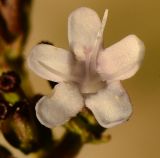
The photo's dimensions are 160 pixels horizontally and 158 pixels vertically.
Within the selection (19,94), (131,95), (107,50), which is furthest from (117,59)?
(19,94)

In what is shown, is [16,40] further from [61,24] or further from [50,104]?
[50,104]

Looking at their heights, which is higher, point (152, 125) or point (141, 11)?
point (141, 11)

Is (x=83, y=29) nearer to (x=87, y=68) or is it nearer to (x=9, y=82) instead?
(x=87, y=68)

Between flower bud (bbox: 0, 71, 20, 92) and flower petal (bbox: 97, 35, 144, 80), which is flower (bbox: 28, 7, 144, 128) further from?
flower bud (bbox: 0, 71, 20, 92)

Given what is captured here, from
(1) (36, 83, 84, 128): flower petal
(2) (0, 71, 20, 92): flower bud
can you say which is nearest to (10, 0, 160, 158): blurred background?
(2) (0, 71, 20, 92): flower bud

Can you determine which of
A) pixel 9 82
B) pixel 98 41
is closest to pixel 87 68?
pixel 98 41

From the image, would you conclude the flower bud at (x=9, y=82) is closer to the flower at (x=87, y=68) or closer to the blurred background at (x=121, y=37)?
the blurred background at (x=121, y=37)

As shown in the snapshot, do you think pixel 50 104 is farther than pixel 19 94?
No

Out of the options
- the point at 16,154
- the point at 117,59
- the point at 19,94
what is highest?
the point at 117,59
